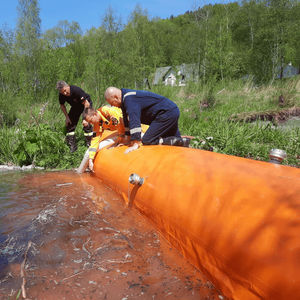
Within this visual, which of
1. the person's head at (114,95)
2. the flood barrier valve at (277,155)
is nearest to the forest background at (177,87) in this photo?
the person's head at (114,95)

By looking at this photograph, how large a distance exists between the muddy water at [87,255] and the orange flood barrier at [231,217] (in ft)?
0.51

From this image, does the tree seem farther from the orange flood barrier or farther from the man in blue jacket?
the orange flood barrier

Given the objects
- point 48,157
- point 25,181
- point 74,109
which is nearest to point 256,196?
point 25,181

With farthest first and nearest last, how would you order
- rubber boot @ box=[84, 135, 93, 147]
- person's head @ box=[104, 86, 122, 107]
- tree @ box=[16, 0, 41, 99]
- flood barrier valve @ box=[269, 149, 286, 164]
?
tree @ box=[16, 0, 41, 99] < rubber boot @ box=[84, 135, 93, 147] < person's head @ box=[104, 86, 122, 107] < flood barrier valve @ box=[269, 149, 286, 164]

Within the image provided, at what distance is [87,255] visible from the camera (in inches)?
76.4

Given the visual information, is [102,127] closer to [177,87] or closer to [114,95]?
[114,95]

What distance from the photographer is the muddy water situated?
5.09 feet

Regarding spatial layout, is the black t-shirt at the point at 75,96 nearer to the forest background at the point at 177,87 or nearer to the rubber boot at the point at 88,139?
the forest background at the point at 177,87

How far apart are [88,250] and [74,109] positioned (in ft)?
15.3

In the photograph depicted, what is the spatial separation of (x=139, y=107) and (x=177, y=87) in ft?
28.8

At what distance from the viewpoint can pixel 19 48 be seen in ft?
41.2

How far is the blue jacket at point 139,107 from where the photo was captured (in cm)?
346

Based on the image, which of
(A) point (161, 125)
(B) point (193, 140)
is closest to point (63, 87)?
(A) point (161, 125)

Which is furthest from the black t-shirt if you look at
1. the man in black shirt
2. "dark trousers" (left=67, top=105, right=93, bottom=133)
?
"dark trousers" (left=67, top=105, right=93, bottom=133)
